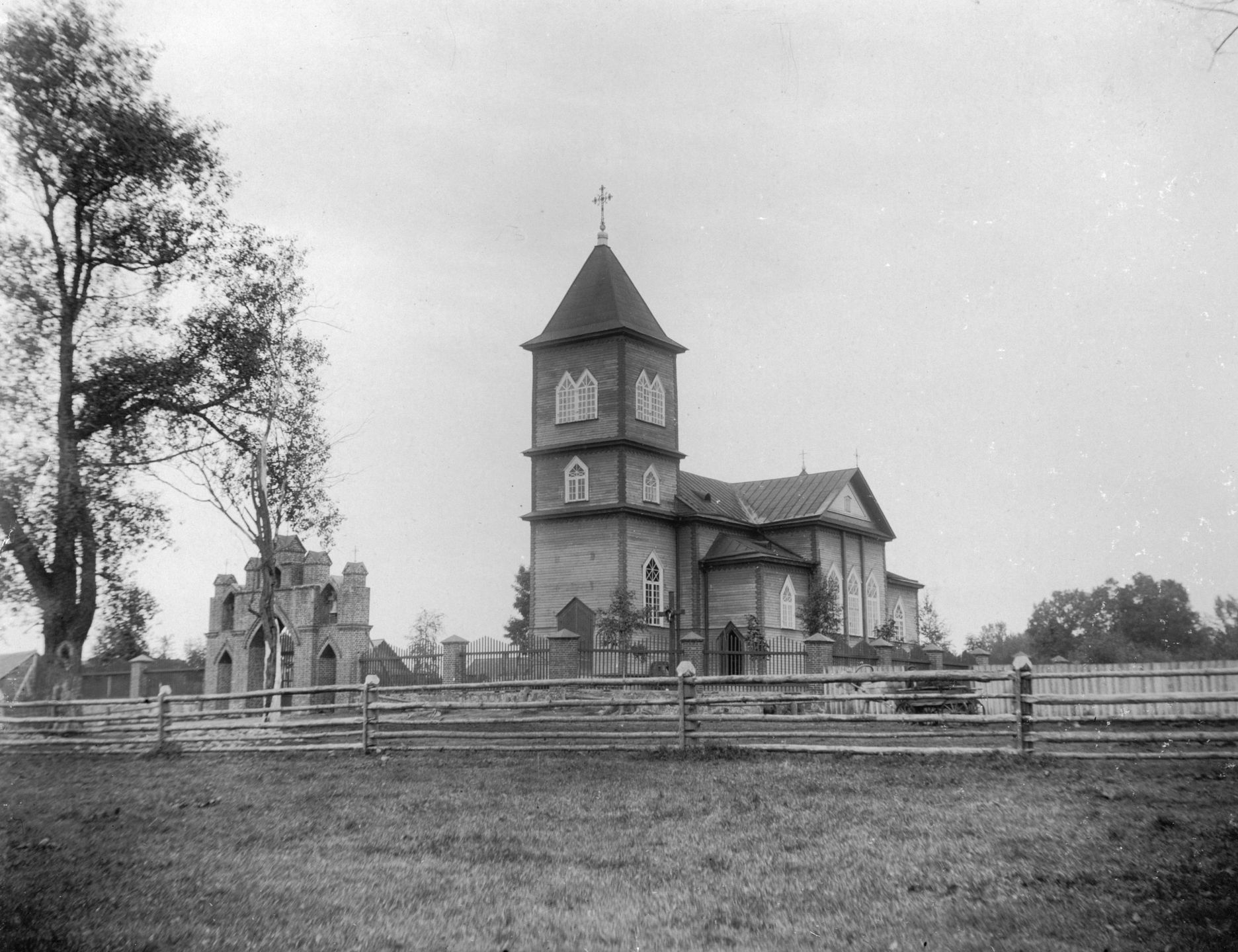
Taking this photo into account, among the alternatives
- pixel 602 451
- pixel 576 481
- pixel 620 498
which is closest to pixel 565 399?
pixel 602 451

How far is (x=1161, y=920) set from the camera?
7004 millimetres

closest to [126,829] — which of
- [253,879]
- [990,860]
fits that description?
[253,879]

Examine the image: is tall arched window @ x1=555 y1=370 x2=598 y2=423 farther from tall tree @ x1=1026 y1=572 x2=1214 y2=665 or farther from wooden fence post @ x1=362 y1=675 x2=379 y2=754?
tall tree @ x1=1026 y1=572 x2=1214 y2=665

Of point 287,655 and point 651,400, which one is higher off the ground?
point 651,400

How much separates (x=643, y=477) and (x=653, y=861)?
27935mm

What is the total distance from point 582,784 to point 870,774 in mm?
3535

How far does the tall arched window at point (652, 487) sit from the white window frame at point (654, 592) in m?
1.90

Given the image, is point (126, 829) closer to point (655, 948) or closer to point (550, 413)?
point (655, 948)

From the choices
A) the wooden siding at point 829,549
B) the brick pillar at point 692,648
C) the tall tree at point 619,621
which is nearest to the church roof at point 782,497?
the wooden siding at point 829,549

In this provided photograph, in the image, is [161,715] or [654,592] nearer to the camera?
[161,715]

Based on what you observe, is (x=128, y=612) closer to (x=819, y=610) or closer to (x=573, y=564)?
(x=573, y=564)

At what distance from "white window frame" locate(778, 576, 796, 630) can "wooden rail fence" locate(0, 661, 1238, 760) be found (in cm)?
1375

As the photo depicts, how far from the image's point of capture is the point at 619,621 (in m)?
34.4

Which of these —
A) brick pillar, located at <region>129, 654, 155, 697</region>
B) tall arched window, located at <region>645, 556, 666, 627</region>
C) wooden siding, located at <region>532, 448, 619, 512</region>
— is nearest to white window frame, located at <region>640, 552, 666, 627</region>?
tall arched window, located at <region>645, 556, 666, 627</region>
